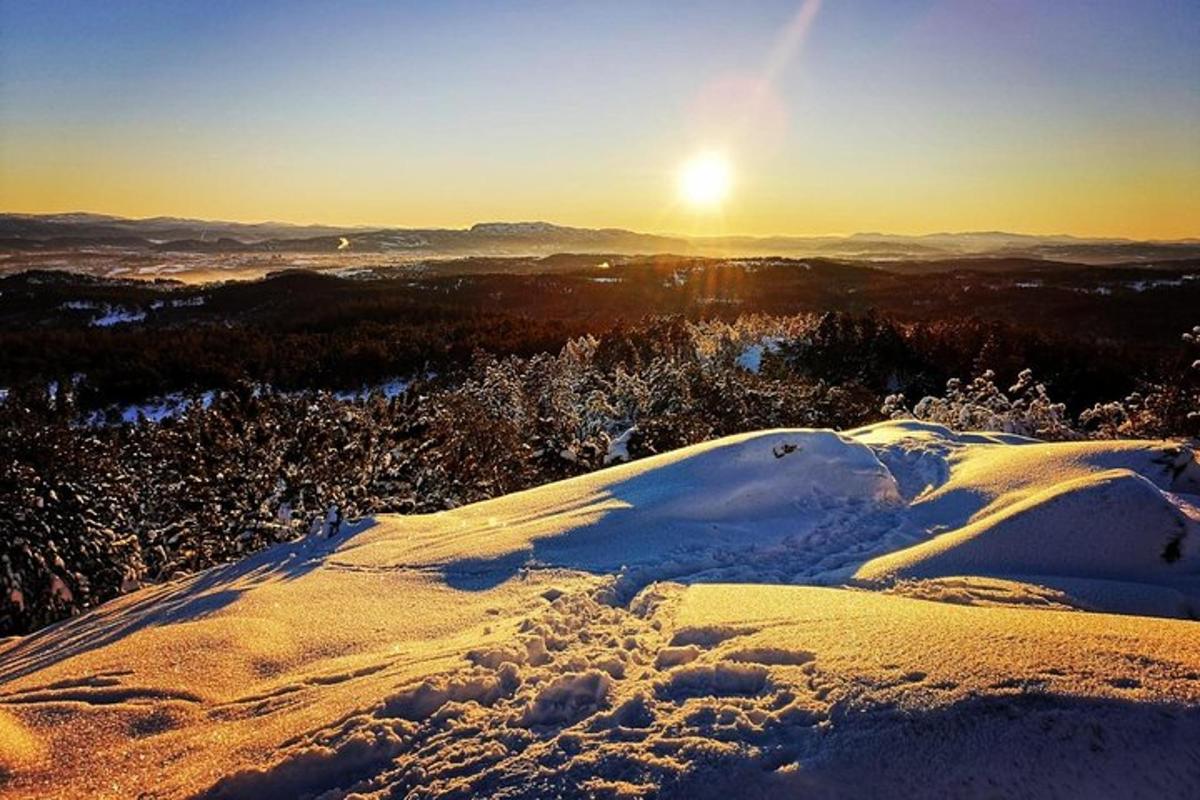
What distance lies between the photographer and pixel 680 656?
3.12 meters

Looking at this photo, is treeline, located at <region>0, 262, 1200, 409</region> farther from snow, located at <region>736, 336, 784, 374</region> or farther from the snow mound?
the snow mound

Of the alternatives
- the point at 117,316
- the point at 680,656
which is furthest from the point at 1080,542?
the point at 117,316

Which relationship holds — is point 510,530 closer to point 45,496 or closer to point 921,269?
point 45,496

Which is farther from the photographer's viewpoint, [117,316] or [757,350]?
[117,316]

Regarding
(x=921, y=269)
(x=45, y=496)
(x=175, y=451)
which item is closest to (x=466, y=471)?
(x=175, y=451)

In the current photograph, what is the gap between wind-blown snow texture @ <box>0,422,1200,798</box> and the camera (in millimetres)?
2312

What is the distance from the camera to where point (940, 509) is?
5.37m

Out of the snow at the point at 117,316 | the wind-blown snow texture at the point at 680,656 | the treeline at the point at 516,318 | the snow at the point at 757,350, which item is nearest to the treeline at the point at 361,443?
the wind-blown snow texture at the point at 680,656

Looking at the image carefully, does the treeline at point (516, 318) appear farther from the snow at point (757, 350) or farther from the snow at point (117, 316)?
the snow at point (757, 350)

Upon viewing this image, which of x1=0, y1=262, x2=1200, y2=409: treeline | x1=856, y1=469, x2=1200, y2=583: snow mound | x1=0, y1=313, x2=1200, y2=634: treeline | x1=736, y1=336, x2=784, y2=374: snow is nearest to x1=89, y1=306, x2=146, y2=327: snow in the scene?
x1=0, y1=262, x2=1200, y2=409: treeline

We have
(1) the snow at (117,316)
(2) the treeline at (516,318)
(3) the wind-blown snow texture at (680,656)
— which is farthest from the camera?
(1) the snow at (117,316)

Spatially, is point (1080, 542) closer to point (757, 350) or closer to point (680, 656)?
→ point (680, 656)

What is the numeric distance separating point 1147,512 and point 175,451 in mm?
11797

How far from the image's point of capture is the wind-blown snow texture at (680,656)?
2312 millimetres
